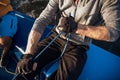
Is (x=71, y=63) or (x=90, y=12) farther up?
(x=90, y=12)

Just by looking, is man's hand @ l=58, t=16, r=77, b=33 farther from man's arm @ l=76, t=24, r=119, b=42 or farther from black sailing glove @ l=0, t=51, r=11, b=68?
black sailing glove @ l=0, t=51, r=11, b=68

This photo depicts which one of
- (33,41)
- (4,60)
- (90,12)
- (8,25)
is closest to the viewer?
(90,12)

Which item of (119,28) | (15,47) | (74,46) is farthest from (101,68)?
(15,47)

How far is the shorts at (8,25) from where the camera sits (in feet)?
15.1

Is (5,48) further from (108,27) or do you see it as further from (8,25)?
(108,27)

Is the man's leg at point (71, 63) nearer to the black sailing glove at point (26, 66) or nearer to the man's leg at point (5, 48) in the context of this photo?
the black sailing glove at point (26, 66)

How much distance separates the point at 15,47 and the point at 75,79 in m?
1.20

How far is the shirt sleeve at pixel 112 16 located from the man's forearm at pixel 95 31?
0.15 feet

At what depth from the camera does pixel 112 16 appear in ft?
11.6

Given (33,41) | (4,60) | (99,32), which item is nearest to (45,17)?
(33,41)

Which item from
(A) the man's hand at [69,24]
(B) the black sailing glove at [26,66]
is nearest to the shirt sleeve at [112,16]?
(A) the man's hand at [69,24]

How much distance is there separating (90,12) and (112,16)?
0.29 metres

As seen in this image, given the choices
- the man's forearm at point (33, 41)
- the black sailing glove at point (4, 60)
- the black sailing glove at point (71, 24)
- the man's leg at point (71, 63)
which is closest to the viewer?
the black sailing glove at point (71, 24)

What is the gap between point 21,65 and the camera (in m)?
3.65
